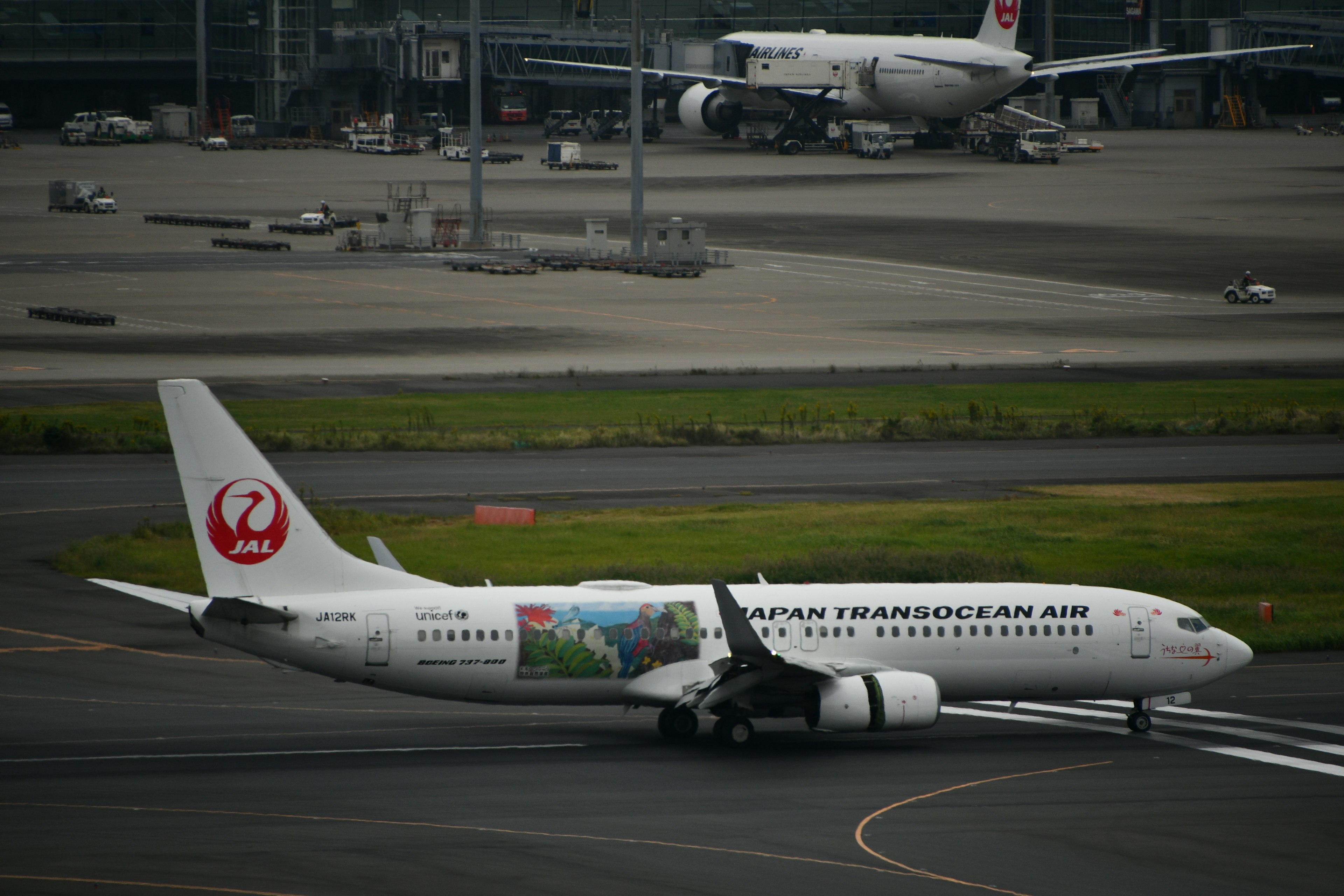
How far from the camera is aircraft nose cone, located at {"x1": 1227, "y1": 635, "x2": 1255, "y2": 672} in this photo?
36.2 metres

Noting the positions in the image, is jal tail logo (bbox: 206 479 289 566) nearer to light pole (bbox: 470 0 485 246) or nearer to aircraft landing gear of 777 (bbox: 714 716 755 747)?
aircraft landing gear of 777 (bbox: 714 716 755 747)

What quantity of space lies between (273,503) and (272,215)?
12103 centimetres

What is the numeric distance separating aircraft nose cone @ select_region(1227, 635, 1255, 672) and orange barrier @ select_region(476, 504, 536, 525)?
25.9 meters

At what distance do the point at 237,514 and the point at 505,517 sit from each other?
22.6 metres

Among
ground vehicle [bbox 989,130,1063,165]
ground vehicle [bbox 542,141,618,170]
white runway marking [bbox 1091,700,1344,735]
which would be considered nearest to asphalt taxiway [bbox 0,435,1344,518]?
white runway marking [bbox 1091,700,1344,735]

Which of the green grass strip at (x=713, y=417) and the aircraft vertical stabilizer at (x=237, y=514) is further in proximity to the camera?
the green grass strip at (x=713, y=417)

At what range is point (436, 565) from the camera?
1950 inches

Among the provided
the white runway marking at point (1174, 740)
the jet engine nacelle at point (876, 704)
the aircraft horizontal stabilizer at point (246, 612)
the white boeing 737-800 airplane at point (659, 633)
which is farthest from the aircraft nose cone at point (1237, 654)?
the aircraft horizontal stabilizer at point (246, 612)

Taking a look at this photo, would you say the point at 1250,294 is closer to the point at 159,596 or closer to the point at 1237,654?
the point at 1237,654

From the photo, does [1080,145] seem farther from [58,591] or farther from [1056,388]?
[58,591]

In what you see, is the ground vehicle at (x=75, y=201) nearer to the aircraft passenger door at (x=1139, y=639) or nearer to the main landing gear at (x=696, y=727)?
the main landing gear at (x=696, y=727)

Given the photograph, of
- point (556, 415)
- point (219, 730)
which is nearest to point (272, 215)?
point (556, 415)

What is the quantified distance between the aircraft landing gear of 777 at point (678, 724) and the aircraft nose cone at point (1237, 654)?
12.6 meters

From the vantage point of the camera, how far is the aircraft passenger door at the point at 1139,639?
116ft
